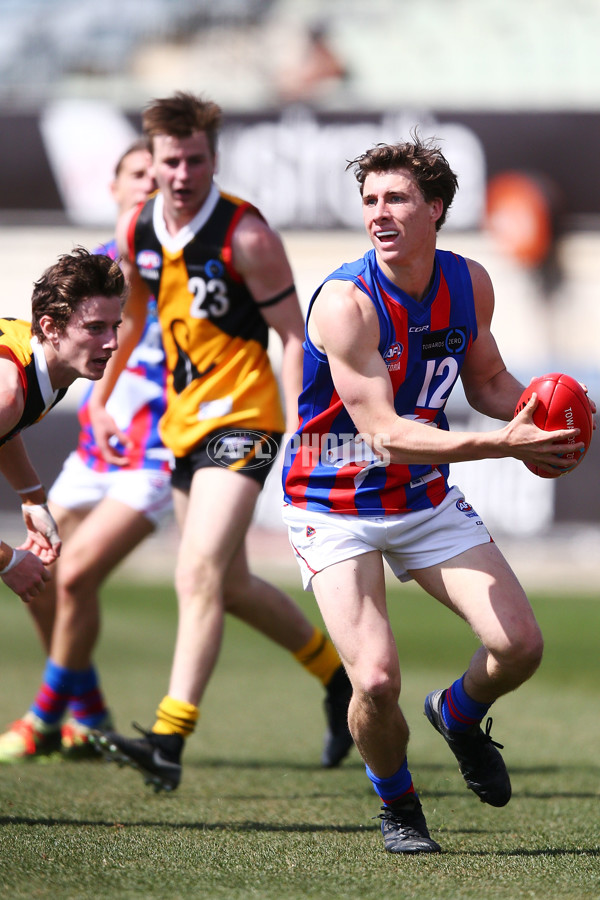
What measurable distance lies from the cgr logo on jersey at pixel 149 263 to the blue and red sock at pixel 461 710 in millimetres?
2214

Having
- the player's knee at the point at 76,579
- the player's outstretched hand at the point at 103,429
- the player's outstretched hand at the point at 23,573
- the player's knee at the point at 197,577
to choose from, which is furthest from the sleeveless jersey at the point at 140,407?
the player's outstretched hand at the point at 23,573

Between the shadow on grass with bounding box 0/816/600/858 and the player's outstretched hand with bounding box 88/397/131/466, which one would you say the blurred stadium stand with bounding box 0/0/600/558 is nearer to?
the player's outstretched hand with bounding box 88/397/131/466

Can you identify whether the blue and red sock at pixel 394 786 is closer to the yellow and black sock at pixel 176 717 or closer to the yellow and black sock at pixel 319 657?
the yellow and black sock at pixel 176 717

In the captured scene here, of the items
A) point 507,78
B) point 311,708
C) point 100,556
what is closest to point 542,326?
point 507,78

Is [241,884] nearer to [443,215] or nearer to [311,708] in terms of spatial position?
[443,215]

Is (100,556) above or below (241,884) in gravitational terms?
above

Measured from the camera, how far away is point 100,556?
541 centimetres

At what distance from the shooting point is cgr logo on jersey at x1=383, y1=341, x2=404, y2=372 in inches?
148

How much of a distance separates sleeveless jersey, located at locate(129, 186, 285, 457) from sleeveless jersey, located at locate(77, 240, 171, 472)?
0.66 metres

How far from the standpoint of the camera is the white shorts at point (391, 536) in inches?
150

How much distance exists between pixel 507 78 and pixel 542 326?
521 cm

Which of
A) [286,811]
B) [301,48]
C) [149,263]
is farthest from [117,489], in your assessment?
[301,48]

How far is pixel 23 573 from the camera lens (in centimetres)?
384

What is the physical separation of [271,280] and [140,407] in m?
1.37
